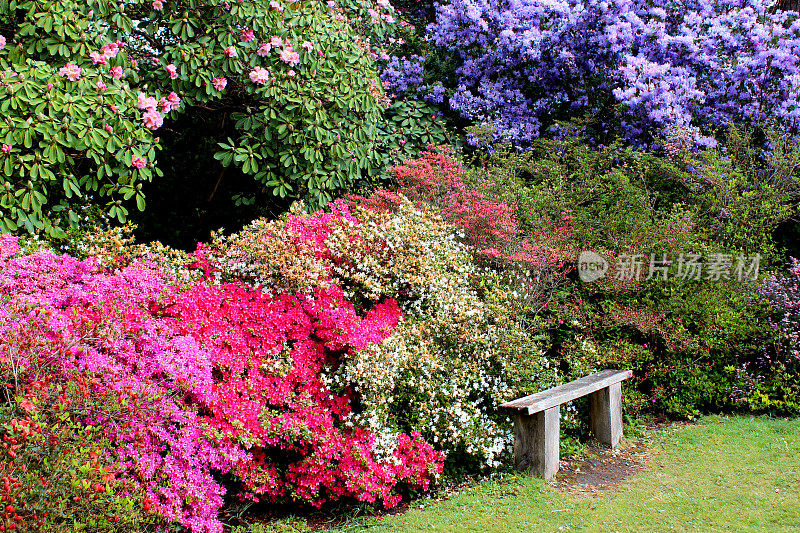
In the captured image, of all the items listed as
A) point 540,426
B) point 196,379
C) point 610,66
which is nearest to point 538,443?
point 540,426

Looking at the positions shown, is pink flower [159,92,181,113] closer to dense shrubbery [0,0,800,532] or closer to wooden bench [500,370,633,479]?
dense shrubbery [0,0,800,532]

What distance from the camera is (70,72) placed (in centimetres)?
444

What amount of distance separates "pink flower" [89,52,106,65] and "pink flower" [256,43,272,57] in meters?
1.21

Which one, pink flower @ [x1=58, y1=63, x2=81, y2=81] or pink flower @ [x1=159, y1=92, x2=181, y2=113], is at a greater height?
pink flower @ [x1=58, y1=63, x2=81, y2=81]

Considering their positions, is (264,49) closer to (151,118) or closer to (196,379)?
(151,118)

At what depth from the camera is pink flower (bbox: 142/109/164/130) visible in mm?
4770

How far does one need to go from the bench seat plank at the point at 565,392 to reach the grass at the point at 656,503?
498 mm

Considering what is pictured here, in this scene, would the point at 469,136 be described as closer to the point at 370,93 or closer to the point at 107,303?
the point at 370,93

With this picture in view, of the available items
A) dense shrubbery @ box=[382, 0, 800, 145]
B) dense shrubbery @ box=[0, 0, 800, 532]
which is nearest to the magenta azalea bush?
dense shrubbery @ box=[0, 0, 800, 532]

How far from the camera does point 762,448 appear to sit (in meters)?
4.66

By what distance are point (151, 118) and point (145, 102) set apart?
0.42 feet

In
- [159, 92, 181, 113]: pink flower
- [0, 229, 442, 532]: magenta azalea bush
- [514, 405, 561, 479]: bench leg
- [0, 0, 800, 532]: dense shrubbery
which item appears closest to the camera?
[0, 229, 442, 532]: magenta azalea bush

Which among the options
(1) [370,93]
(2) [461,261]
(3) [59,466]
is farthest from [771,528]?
(1) [370,93]

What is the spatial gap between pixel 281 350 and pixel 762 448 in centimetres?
350
